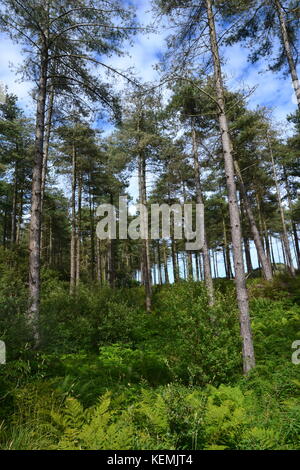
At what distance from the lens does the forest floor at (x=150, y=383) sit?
Result: 10.5 ft

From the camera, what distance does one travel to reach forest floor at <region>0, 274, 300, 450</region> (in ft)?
10.5

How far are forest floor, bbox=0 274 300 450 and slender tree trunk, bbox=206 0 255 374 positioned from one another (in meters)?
0.23

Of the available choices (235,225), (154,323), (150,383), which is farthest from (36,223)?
(154,323)

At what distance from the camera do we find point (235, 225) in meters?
6.46

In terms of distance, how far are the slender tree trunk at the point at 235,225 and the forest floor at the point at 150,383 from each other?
0.23m

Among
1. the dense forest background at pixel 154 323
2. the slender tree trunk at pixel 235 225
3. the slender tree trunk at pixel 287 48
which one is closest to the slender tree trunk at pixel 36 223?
the dense forest background at pixel 154 323

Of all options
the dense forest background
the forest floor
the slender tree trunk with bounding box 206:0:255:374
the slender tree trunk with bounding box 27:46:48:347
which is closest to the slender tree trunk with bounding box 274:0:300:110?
the dense forest background

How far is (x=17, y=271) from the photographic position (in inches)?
585

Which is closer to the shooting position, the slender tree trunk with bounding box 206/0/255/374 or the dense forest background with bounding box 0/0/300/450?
the dense forest background with bounding box 0/0/300/450

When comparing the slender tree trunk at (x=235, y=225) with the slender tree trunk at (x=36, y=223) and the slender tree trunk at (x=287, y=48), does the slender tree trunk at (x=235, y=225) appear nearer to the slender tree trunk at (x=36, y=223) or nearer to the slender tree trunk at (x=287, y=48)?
the slender tree trunk at (x=287, y=48)

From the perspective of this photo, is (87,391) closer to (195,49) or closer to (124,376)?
(124,376)

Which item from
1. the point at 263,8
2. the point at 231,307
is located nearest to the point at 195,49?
the point at 263,8

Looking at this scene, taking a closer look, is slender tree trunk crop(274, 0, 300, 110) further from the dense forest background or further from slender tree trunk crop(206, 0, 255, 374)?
slender tree trunk crop(206, 0, 255, 374)

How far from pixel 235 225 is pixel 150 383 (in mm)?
3971
